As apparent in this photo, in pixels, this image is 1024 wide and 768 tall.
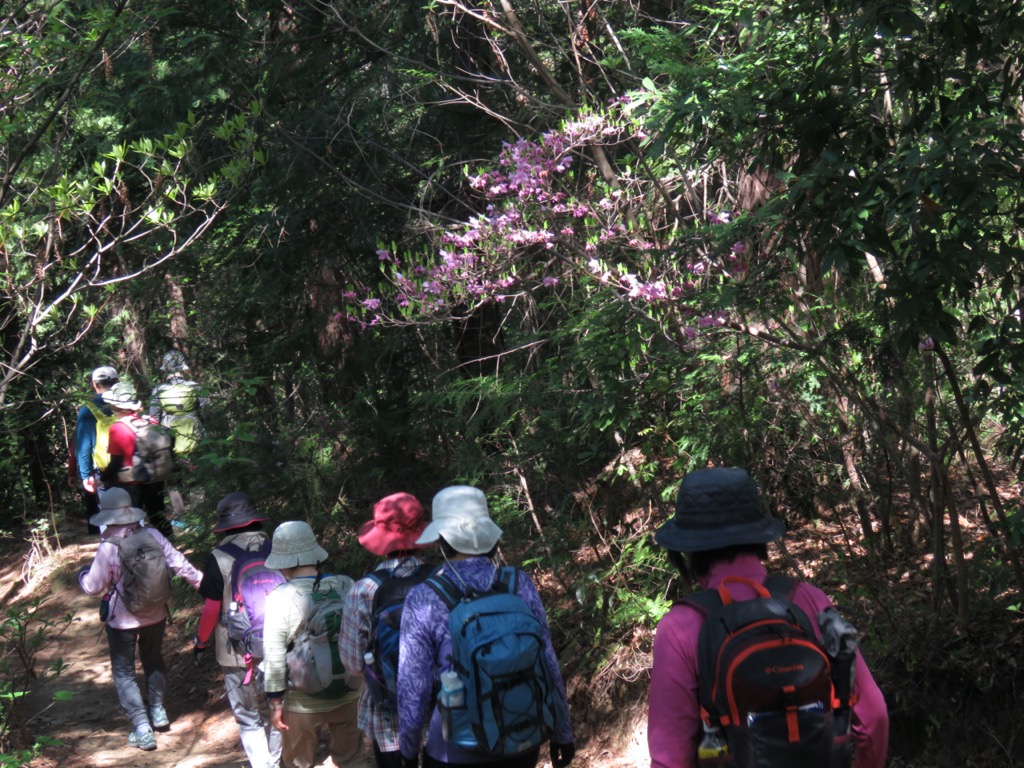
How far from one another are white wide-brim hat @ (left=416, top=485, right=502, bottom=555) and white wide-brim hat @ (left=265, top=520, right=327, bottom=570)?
1.51m

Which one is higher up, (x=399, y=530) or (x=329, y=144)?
(x=329, y=144)

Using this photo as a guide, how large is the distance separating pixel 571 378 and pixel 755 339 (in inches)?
73.6

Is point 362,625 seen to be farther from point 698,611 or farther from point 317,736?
point 698,611

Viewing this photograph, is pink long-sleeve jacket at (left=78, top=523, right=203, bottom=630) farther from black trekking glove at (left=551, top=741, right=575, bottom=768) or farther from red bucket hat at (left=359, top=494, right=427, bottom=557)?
black trekking glove at (left=551, top=741, right=575, bottom=768)

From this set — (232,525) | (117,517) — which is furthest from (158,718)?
(232,525)

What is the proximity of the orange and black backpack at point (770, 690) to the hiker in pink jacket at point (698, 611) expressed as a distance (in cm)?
5

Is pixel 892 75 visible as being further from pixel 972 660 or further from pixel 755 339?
pixel 972 660

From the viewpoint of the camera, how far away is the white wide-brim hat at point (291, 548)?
570cm

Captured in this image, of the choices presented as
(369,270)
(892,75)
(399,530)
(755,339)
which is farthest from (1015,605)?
(369,270)

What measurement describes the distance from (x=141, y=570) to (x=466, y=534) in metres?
4.36

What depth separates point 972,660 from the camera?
616cm

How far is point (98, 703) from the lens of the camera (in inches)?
375

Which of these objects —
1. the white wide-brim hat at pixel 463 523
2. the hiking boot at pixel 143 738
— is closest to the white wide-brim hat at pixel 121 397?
the hiking boot at pixel 143 738

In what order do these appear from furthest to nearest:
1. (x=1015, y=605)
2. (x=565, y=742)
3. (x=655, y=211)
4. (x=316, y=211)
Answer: (x=316, y=211), (x=655, y=211), (x=1015, y=605), (x=565, y=742)
